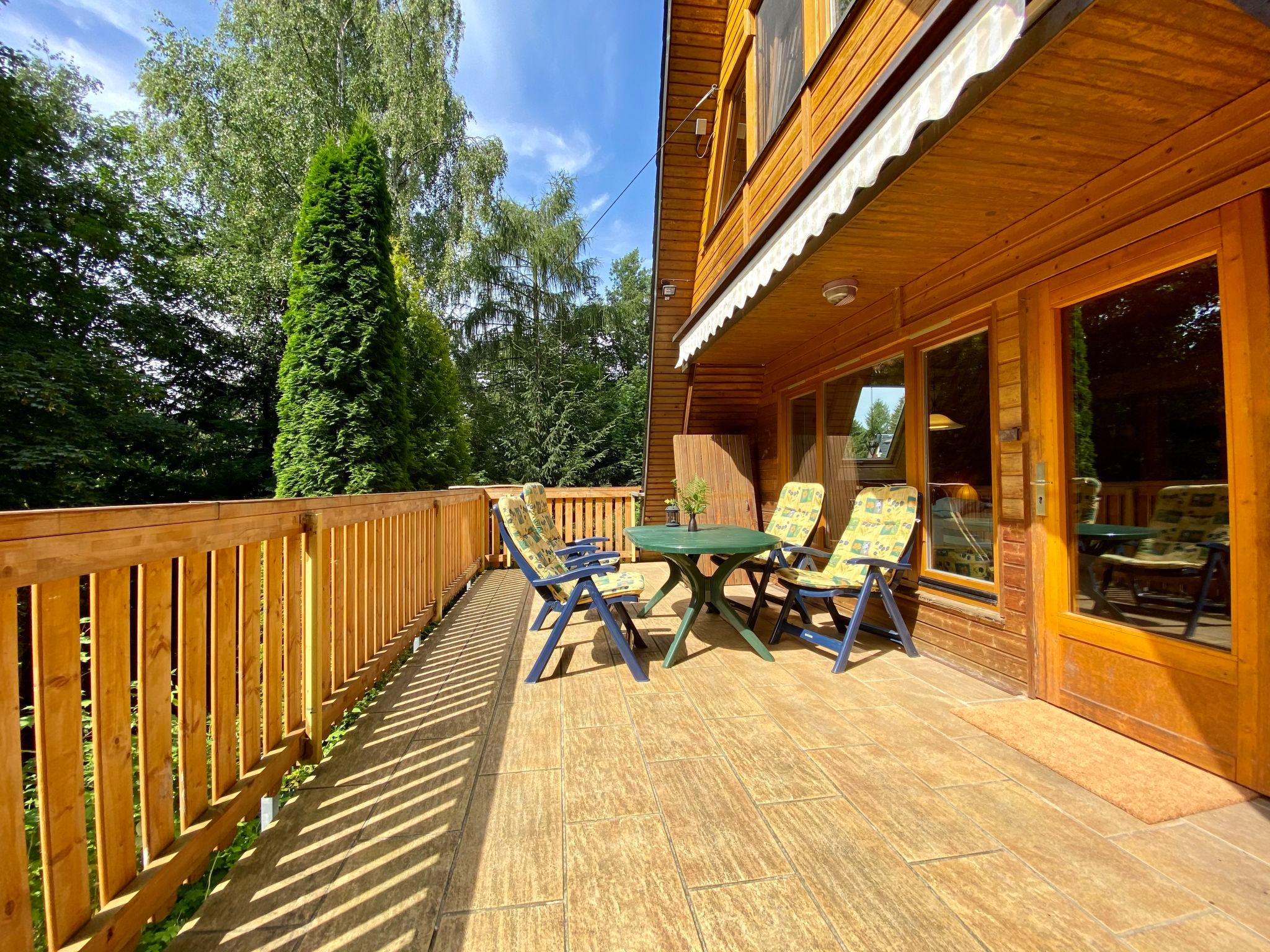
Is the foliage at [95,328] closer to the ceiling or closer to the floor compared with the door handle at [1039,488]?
closer to the ceiling

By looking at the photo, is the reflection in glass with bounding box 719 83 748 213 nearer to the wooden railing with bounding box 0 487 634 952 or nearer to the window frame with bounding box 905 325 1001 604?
the window frame with bounding box 905 325 1001 604

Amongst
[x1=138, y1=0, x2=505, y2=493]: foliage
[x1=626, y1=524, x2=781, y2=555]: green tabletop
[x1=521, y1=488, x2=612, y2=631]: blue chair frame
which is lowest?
[x1=521, y1=488, x2=612, y2=631]: blue chair frame

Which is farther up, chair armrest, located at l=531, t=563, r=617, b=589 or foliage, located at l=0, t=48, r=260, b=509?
foliage, located at l=0, t=48, r=260, b=509

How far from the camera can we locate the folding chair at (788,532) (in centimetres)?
362

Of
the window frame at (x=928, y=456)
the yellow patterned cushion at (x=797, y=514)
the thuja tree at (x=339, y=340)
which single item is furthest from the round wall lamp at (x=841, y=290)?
the thuja tree at (x=339, y=340)

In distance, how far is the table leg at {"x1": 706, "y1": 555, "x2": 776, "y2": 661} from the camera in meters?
Result: 3.15

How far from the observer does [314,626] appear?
196 centimetres

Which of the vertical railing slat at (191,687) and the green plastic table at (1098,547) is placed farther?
the green plastic table at (1098,547)

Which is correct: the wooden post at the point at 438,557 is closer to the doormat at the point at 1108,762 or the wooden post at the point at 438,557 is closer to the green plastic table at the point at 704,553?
the green plastic table at the point at 704,553

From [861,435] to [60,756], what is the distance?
14.2 feet

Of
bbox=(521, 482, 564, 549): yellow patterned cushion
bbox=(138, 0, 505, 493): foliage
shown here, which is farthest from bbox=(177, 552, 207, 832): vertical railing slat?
bbox=(138, 0, 505, 493): foliage

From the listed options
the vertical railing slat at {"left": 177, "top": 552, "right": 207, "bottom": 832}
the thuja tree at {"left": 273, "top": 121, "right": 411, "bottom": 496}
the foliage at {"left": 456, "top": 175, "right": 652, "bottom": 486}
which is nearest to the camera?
the vertical railing slat at {"left": 177, "top": 552, "right": 207, "bottom": 832}

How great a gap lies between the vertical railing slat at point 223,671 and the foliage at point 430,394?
9507mm

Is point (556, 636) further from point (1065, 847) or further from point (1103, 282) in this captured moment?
point (1103, 282)
